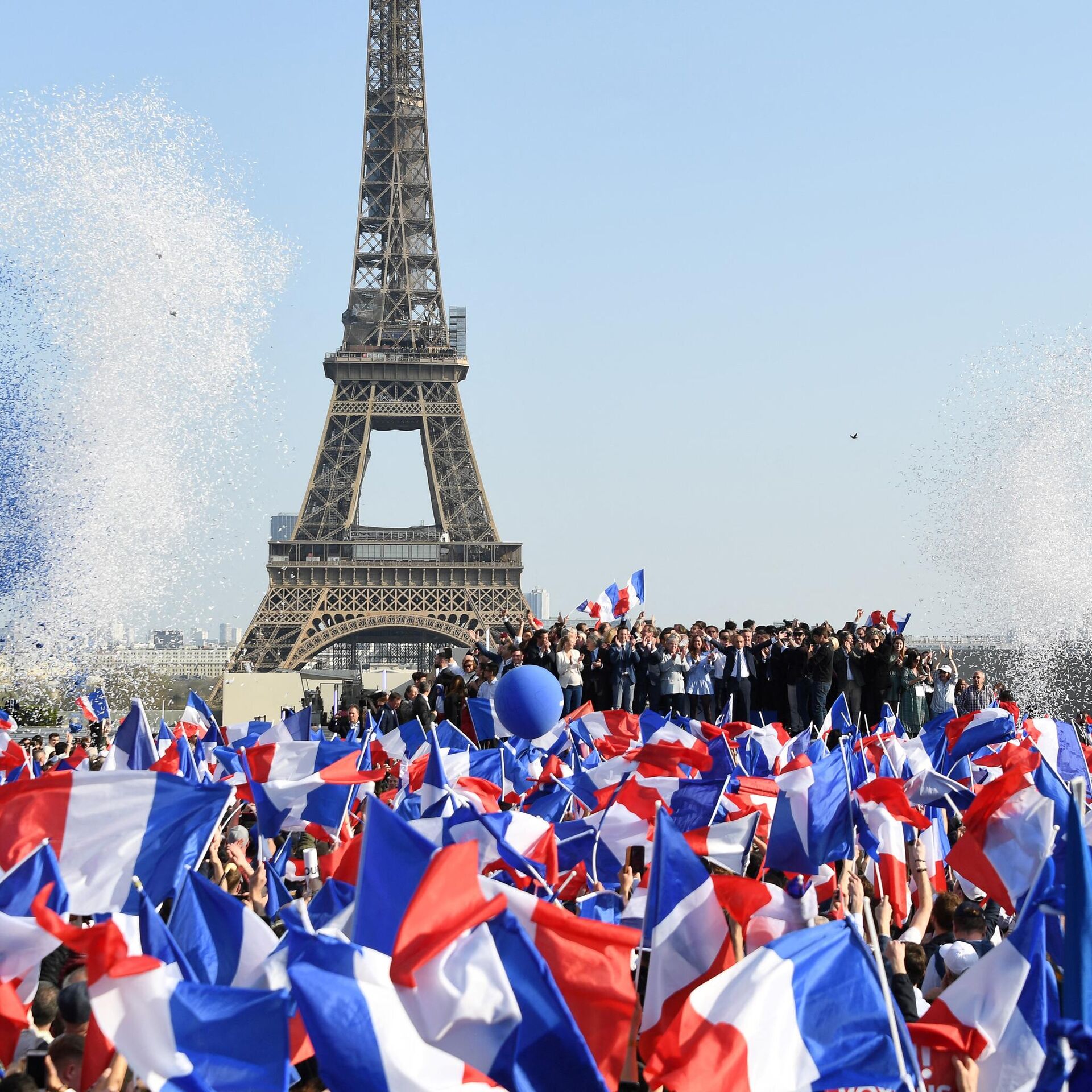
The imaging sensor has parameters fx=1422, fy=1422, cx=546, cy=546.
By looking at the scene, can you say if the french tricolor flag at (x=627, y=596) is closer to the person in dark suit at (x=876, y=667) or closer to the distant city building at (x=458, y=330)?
the person in dark suit at (x=876, y=667)

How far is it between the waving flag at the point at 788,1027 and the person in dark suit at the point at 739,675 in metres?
11.5

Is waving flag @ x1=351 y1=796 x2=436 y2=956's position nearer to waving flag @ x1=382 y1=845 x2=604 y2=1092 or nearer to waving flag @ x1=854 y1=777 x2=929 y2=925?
waving flag @ x1=382 y1=845 x2=604 y2=1092

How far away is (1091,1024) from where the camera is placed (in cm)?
323

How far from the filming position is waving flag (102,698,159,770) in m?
8.08

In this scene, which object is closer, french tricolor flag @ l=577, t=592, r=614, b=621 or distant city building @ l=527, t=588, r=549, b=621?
french tricolor flag @ l=577, t=592, r=614, b=621

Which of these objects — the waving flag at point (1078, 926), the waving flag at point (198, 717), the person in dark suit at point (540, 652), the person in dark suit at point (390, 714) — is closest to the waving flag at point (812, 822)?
the waving flag at point (1078, 926)

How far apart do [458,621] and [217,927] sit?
165 feet

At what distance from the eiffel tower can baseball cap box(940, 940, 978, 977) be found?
46.0 m

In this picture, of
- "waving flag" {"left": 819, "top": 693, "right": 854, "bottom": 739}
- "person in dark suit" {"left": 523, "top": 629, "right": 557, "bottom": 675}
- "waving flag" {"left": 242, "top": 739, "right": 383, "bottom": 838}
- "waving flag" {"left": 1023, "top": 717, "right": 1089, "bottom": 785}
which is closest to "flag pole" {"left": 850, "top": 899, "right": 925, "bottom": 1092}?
"waving flag" {"left": 242, "top": 739, "right": 383, "bottom": 838}

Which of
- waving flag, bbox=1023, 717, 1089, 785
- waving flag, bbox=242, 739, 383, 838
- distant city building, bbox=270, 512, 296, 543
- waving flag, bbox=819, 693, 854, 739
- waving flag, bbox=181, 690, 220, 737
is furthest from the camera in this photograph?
distant city building, bbox=270, 512, 296, 543

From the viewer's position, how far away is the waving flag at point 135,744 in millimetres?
8078

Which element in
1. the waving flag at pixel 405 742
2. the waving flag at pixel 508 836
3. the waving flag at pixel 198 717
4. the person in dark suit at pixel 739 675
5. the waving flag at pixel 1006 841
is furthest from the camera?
the person in dark suit at pixel 739 675

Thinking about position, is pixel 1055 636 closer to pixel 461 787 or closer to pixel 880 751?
pixel 880 751

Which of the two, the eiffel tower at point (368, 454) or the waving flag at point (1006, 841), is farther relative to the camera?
the eiffel tower at point (368, 454)
